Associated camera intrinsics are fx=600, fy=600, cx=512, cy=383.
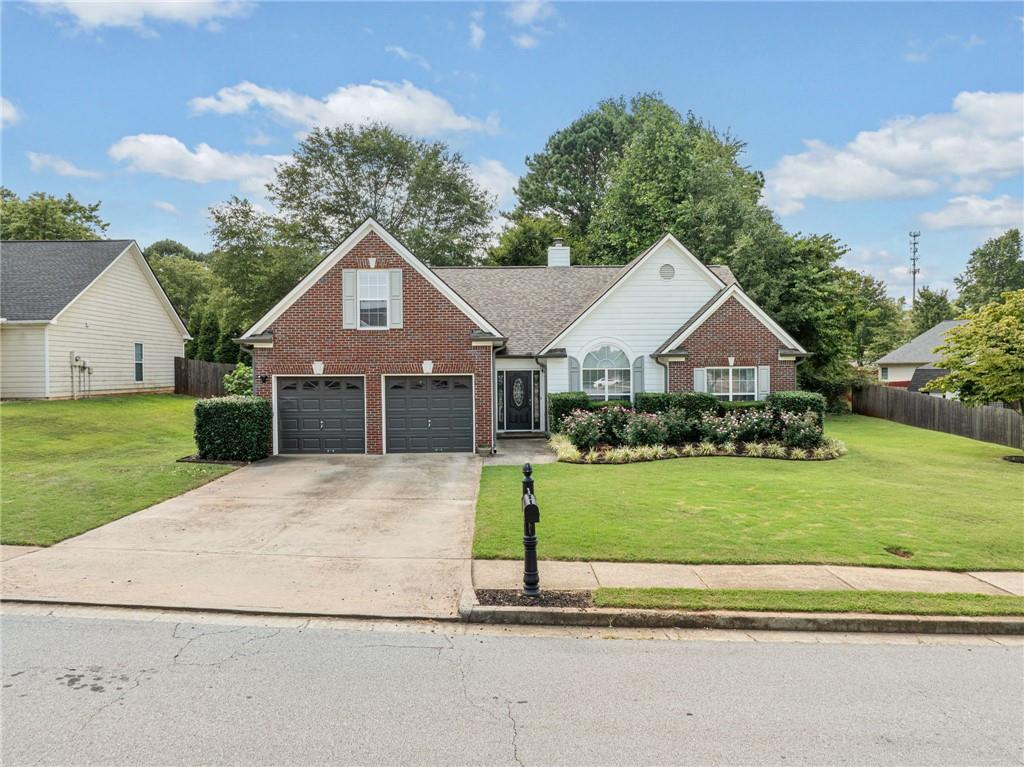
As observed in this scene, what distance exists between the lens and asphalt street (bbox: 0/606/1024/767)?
3.60 meters

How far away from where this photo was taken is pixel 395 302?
16.8 meters

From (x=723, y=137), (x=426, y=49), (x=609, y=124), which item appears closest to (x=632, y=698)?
(x=426, y=49)

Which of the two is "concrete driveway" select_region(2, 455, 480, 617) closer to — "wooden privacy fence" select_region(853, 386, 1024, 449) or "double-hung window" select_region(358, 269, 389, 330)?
"double-hung window" select_region(358, 269, 389, 330)

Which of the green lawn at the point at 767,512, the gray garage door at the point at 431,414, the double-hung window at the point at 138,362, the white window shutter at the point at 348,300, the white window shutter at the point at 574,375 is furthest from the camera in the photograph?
the double-hung window at the point at 138,362

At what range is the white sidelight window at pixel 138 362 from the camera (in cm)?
2727

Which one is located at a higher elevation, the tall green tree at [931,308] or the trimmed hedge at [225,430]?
the tall green tree at [931,308]

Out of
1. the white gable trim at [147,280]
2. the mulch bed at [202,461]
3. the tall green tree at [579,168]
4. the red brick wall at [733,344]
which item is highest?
the tall green tree at [579,168]

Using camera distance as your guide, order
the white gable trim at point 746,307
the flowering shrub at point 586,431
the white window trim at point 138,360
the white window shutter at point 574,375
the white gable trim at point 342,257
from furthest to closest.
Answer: the white window trim at point 138,360 → the white window shutter at point 574,375 → the white gable trim at point 746,307 → the white gable trim at point 342,257 → the flowering shrub at point 586,431

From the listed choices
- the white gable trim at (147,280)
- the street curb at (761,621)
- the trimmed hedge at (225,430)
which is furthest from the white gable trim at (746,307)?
the white gable trim at (147,280)

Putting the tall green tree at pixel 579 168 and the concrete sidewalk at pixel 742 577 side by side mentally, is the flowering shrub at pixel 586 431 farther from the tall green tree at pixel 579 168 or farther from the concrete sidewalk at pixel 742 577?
the tall green tree at pixel 579 168

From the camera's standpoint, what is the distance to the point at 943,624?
5684 mm

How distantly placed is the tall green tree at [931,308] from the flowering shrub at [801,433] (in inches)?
1938

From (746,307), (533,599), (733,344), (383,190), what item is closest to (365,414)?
(733,344)

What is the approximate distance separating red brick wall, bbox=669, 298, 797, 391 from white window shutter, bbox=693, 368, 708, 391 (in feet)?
0.45
